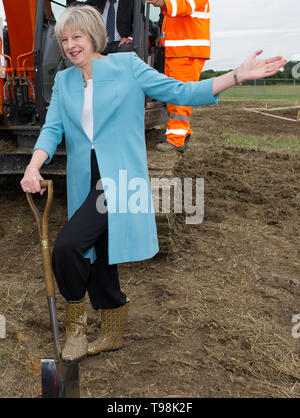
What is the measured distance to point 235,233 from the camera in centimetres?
475

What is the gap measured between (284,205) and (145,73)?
11.5 feet

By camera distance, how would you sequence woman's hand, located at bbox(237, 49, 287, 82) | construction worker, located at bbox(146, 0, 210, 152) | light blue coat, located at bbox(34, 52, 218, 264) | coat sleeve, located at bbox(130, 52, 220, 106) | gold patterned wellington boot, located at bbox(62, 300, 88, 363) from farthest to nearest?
construction worker, located at bbox(146, 0, 210, 152)
gold patterned wellington boot, located at bbox(62, 300, 88, 363)
light blue coat, located at bbox(34, 52, 218, 264)
coat sleeve, located at bbox(130, 52, 220, 106)
woman's hand, located at bbox(237, 49, 287, 82)

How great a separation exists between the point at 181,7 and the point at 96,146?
2689mm

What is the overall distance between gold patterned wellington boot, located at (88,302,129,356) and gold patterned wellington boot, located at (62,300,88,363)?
0.21 meters

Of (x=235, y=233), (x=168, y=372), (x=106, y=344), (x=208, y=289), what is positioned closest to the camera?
(x=168, y=372)

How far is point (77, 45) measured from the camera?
2.40 metres

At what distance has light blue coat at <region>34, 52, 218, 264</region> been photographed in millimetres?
2453

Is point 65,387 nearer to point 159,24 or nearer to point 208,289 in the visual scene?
point 208,289

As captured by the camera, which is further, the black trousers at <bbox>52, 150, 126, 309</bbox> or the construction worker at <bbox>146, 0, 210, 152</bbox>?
the construction worker at <bbox>146, 0, 210, 152</bbox>

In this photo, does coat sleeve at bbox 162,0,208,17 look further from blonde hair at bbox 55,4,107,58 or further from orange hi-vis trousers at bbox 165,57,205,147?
blonde hair at bbox 55,4,107,58

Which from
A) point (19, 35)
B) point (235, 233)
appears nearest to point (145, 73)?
point (235, 233)

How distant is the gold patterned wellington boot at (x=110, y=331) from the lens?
2869 millimetres

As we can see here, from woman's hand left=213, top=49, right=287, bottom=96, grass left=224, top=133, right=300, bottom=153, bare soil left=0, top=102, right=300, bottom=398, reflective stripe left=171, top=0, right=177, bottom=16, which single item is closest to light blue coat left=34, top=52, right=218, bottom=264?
woman's hand left=213, top=49, right=287, bottom=96
